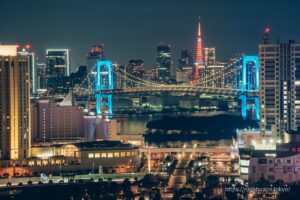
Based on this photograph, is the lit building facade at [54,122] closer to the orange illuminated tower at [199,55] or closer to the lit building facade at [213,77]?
the lit building facade at [213,77]

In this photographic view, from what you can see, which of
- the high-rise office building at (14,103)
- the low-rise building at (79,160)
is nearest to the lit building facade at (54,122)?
the high-rise office building at (14,103)

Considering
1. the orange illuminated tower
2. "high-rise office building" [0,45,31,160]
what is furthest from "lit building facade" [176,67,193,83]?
"high-rise office building" [0,45,31,160]

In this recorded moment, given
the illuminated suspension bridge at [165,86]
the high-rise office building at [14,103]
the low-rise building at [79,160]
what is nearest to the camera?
the low-rise building at [79,160]

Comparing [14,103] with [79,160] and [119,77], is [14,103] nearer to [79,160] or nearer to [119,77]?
[79,160]

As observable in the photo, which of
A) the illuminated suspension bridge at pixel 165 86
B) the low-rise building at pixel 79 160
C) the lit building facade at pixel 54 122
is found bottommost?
the low-rise building at pixel 79 160

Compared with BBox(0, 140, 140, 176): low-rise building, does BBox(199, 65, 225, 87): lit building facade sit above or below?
above

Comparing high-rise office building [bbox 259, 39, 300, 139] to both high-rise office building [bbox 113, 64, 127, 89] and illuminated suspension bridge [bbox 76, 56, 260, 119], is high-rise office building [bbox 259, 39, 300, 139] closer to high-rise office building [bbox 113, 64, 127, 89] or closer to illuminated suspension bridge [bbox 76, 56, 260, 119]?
illuminated suspension bridge [bbox 76, 56, 260, 119]
